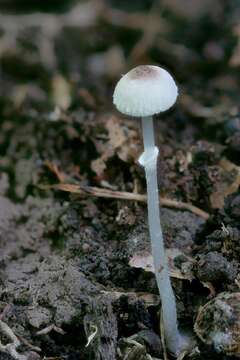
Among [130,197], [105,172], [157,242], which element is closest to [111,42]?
[105,172]

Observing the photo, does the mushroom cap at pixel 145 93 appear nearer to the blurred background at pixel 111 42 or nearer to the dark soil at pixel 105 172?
the dark soil at pixel 105 172

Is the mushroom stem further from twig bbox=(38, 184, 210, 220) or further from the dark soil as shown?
twig bbox=(38, 184, 210, 220)

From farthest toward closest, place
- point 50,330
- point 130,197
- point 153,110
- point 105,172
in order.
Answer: point 105,172, point 130,197, point 50,330, point 153,110

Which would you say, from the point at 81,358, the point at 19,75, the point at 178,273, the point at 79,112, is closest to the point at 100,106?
the point at 79,112

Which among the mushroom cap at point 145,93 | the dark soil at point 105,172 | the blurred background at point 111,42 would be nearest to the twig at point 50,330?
the dark soil at point 105,172

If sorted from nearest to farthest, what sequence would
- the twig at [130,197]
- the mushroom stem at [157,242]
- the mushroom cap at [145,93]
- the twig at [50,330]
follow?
the mushroom cap at [145,93]
the mushroom stem at [157,242]
the twig at [50,330]
the twig at [130,197]

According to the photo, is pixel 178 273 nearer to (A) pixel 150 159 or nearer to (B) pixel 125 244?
(B) pixel 125 244

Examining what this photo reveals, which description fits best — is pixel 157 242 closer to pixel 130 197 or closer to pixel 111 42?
pixel 130 197

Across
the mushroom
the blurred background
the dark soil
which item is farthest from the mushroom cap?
the blurred background
